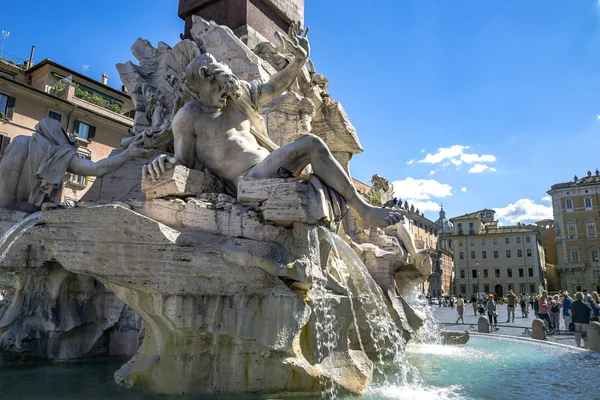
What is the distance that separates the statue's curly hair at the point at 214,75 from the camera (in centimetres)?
504

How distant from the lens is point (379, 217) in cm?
453

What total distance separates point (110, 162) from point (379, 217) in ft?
11.8

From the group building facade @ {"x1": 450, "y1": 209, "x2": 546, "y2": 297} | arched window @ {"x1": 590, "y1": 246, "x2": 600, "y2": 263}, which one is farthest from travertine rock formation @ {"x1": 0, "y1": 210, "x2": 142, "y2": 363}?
arched window @ {"x1": 590, "y1": 246, "x2": 600, "y2": 263}

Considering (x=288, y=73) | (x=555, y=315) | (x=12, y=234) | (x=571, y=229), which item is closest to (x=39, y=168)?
(x=12, y=234)

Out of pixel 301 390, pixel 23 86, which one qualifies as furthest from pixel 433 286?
pixel 301 390

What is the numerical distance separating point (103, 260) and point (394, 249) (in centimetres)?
470

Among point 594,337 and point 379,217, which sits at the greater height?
point 379,217

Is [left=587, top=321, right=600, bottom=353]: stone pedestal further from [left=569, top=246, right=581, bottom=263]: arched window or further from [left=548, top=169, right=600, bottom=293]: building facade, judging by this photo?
[left=569, top=246, right=581, bottom=263]: arched window

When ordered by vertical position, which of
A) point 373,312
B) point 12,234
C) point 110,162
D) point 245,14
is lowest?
point 373,312

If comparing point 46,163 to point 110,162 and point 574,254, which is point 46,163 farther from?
point 574,254

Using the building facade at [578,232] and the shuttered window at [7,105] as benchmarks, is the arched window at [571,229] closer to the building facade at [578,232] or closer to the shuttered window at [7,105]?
the building facade at [578,232]

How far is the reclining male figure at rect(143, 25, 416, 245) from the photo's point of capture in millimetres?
4559

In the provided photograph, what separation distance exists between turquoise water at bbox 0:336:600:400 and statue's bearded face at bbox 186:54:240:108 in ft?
9.75

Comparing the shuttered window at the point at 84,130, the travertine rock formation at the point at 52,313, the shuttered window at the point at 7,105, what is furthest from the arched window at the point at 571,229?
the travertine rock formation at the point at 52,313
